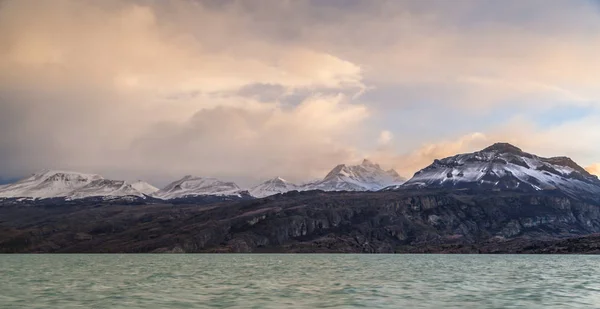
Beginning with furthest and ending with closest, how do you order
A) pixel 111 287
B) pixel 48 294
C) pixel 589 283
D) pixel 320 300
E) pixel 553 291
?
pixel 589 283, pixel 111 287, pixel 553 291, pixel 48 294, pixel 320 300

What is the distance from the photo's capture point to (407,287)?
9431 cm

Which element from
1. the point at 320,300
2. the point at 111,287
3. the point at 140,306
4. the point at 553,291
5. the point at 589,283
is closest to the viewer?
the point at 140,306

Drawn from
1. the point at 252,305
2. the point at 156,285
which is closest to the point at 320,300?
the point at 252,305

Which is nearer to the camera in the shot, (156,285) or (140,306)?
(140,306)

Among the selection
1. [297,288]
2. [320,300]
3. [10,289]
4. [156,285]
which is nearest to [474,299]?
[320,300]

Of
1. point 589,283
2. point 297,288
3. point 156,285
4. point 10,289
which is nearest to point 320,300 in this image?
point 297,288

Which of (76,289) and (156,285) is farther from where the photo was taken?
(156,285)

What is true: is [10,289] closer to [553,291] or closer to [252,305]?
[252,305]

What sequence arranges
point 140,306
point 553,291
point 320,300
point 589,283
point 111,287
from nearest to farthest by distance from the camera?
point 140,306 → point 320,300 → point 553,291 → point 111,287 → point 589,283

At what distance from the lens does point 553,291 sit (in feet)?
288

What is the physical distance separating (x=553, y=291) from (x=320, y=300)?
36164 millimetres

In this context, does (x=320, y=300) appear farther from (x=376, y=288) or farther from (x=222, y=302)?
(x=376, y=288)

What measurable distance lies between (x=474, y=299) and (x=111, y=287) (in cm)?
5305

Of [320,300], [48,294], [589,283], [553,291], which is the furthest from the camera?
[589,283]
